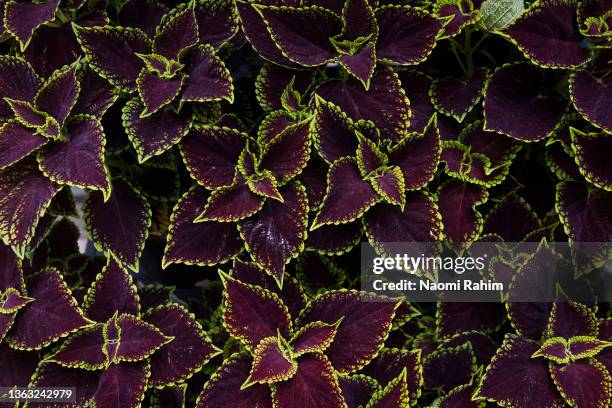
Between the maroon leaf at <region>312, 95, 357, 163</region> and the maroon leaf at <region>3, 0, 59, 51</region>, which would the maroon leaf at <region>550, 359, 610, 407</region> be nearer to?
the maroon leaf at <region>312, 95, 357, 163</region>

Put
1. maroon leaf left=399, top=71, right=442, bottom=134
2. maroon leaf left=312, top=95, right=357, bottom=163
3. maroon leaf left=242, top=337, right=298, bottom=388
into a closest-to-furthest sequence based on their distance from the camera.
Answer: maroon leaf left=242, top=337, right=298, bottom=388
maroon leaf left=312, top=95, right=357, bottom=163
maroon leaf left=399, top=71, right=442, bottom=134

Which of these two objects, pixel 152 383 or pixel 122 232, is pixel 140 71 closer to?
pixel 122 232

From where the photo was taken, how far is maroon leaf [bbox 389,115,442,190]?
3.39 ft

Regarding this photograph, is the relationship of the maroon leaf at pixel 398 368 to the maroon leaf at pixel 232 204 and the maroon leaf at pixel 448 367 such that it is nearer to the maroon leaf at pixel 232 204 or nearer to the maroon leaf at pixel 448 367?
the maroon leaf at pixel 448 367

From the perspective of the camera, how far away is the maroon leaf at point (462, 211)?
108 cm

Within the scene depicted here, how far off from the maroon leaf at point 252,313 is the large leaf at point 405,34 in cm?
45

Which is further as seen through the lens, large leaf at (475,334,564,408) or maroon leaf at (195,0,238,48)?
maroon leaf at (195,0,238,48)

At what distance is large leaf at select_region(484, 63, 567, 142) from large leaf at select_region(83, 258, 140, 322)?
66cm

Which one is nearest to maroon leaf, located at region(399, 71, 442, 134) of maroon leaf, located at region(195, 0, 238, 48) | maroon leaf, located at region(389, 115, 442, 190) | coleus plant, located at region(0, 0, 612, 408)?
coleus plant, located at region(0, 0, 612, 408)

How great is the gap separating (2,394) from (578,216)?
102 cm

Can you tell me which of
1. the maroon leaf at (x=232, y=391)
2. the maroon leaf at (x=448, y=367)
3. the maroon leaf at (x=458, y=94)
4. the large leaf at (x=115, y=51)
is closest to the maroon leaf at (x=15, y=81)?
the large leaf at (x=115, y=51)

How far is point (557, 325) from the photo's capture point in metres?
1.04

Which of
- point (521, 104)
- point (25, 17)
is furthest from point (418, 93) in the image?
point (25, 17)

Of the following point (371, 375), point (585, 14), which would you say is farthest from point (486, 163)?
point (371, 375)
